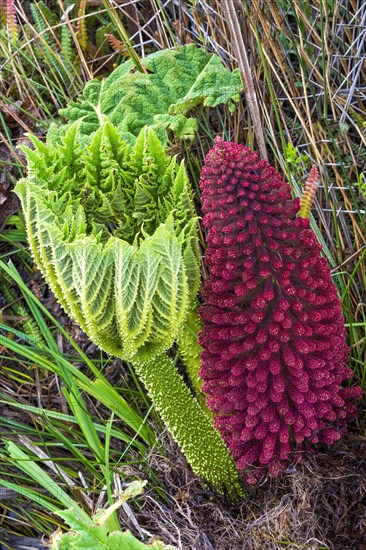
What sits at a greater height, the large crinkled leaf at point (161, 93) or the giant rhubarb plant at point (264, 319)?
the large crinkled leaf at point (161, 93)

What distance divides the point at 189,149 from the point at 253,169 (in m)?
0.83

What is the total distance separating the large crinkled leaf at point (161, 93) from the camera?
198 centimetres

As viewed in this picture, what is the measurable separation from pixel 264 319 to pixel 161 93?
87cm

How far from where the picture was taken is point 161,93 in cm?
205

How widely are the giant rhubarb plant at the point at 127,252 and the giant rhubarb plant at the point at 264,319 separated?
10 centimetres

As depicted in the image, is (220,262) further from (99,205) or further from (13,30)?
(13,30)

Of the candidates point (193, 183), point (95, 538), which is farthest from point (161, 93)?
point (95, 538)

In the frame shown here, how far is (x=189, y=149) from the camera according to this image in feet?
7.36

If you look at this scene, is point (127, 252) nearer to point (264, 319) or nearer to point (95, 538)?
point (264, 319)

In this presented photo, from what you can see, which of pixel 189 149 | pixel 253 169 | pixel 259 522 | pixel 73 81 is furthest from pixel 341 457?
pixel 73 81

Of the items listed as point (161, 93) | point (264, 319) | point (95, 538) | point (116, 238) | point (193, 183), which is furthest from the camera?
point (193, 183)

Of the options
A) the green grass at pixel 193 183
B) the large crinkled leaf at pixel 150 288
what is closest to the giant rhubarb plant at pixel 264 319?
the large crinkled leaf at pixel 150 288

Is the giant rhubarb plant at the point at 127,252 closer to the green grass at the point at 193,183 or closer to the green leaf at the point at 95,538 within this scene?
the green grass at the point at 193,183

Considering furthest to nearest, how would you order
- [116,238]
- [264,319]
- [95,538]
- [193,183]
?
[193,183] → [264,319] → [116,238] → [95,538]
